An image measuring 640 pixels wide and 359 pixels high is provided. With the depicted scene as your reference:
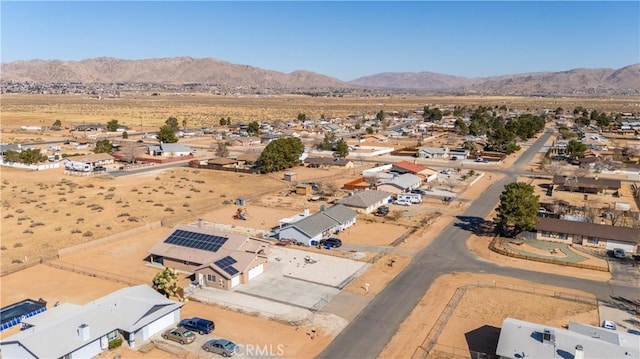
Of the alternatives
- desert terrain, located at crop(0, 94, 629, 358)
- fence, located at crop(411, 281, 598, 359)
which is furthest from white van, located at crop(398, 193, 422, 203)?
fence, located at crop(411, 281, 598, 359)

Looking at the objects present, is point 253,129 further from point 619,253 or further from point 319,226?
point 619,253

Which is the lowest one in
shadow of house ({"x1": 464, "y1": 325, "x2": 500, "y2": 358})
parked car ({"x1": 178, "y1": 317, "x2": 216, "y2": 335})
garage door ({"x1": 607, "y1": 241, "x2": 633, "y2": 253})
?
shadow of house ({"x1": 464, "y1": 325, "x2": 500, "y2": 358})

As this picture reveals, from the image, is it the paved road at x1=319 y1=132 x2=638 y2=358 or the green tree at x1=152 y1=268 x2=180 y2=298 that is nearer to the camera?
the paved road at x1=319 y1=132 x2=638 y2=358

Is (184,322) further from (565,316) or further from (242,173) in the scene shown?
(242,173)

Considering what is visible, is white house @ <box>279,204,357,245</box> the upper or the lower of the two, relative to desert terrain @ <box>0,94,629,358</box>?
upper

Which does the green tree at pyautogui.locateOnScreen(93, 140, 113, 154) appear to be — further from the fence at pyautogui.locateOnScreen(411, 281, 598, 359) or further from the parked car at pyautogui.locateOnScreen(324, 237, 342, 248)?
the fence at pyautogui.locateOnScreen(411, 281, 598, 359)

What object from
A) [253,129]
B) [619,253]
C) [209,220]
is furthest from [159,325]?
[253,129]

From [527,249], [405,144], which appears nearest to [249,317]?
[527,249]
